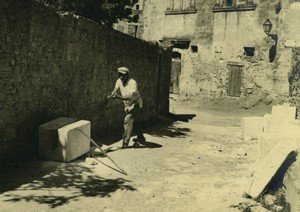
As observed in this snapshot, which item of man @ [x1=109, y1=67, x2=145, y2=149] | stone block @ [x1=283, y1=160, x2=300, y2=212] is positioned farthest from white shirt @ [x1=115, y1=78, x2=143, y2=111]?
stone block @ [x1=283, y1=160, x2=300, y2=212]

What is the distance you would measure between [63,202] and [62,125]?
1.94 m

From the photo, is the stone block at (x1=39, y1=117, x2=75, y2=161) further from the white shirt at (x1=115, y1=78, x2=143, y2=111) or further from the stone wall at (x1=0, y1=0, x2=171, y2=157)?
the white shirt at (x1=115, y1=78, x2=143, y2=111)

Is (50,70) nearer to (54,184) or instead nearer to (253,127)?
(54,184)

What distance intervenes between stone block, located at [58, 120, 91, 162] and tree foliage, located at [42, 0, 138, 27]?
5.68 metres

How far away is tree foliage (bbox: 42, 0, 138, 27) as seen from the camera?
11062mm

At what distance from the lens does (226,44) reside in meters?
18.2

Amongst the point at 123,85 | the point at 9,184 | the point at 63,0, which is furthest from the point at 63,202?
the point at 63,0

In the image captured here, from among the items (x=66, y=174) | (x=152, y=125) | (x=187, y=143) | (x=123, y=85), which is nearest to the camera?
(x=66, y=174)

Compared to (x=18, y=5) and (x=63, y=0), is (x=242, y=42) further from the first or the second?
(x=18, y=5)

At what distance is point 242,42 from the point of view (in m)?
17.8

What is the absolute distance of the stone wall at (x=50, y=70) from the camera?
5648mm

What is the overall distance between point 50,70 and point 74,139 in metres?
1.42

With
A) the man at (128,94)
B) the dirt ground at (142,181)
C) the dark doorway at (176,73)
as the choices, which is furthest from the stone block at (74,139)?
the dark doorway at (176,73)

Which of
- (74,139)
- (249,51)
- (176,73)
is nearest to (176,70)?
(176,73)
